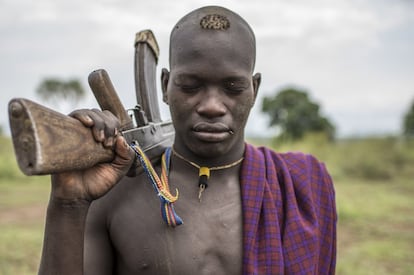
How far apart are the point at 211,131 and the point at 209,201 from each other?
0.33 metres

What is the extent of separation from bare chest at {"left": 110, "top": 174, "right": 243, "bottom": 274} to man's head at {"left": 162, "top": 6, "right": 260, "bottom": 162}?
0.81 ft

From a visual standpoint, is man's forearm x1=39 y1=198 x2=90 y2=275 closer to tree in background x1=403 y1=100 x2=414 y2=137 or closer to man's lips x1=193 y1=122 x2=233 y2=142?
man's lips x1=193 y1=122 x2=233 y2=142

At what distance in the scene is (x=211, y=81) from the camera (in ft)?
5.77

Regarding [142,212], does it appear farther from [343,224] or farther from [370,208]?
[370,208]

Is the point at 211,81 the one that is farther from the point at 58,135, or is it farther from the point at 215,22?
the point at 58,135

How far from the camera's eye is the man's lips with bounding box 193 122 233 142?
177cm

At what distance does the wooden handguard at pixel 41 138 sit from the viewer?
3.71ft

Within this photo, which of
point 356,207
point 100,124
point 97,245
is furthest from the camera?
point 356,207

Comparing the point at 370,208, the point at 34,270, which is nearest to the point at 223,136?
the point at 34,270

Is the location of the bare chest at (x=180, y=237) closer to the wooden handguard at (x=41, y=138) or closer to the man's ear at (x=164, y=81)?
the man's ear at (x=164, y=81)

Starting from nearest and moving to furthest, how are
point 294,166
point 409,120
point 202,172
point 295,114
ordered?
point 202,172, point 294,166, point 295,114, point 409,120

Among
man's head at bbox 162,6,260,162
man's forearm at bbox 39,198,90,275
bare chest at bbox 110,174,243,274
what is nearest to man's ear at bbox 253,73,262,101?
man's head at bbox 162,6,260,162

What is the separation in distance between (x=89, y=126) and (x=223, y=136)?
0.62 meters

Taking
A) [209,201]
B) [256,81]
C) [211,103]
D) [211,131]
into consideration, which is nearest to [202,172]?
[209,201]
